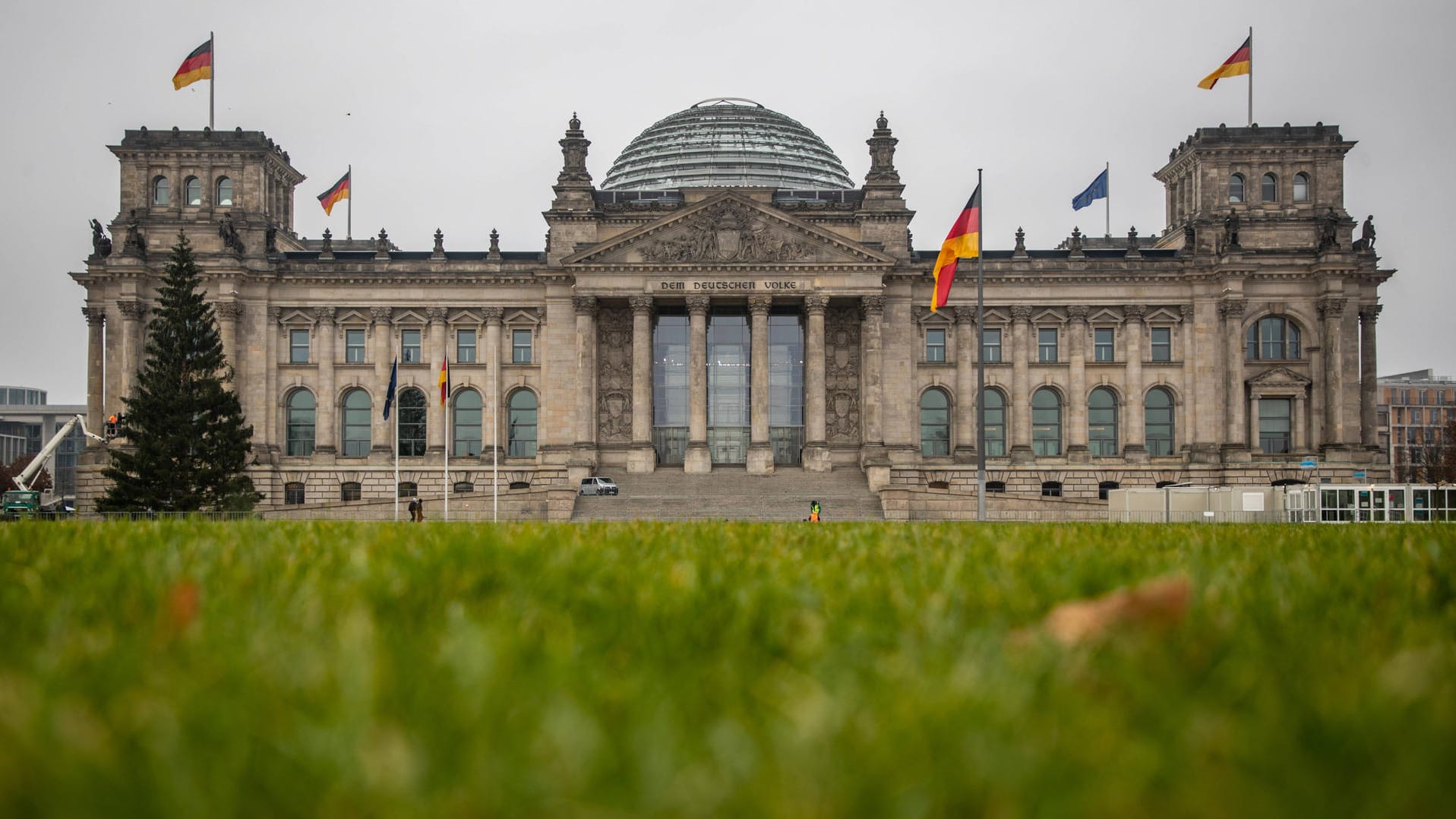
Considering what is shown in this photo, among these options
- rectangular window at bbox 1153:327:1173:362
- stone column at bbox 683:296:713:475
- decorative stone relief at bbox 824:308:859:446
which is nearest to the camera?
stone column at bbox 683:296:713:475

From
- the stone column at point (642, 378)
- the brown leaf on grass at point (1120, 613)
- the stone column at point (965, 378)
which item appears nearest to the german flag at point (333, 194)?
the stone column at point (642, 378)

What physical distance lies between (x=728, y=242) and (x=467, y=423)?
2028cm

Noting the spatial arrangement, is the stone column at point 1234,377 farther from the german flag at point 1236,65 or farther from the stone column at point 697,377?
the stone column at point 697,377

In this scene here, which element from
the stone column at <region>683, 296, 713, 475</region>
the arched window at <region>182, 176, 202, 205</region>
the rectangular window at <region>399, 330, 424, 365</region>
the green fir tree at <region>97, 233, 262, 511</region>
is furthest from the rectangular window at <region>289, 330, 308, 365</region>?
the stone column at <region>683, 296, 713, 475</region>

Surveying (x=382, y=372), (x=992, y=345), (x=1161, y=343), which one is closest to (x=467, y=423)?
(x=382, y=372)

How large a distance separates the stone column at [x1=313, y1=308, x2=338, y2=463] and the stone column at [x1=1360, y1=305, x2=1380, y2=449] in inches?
2531

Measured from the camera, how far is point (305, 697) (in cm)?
312

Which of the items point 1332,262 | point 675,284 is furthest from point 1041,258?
point 675,284

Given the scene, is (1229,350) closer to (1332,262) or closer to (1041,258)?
(1332,262)

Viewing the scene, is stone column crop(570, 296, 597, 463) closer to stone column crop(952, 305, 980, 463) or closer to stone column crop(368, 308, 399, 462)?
stone column crop(368, 308, 399, 462)

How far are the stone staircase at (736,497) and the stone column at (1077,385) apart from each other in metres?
14.7

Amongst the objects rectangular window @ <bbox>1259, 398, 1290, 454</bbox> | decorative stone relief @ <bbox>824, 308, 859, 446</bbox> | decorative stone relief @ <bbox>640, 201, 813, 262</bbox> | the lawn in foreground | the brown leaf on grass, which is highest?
decorative stone relief @ <bbox>640, 201, 813, 262</bbox>

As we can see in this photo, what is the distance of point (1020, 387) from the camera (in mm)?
71562

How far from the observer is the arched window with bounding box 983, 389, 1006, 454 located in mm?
72062
